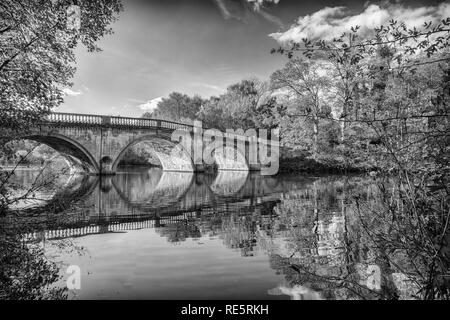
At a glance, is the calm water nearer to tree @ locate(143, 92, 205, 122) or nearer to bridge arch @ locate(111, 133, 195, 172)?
bridge arch @ locate(111, 133, 195, 172)

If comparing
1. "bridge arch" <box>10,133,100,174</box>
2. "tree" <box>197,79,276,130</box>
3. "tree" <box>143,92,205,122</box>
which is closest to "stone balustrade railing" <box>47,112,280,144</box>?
"bridge arch" <box>10,133,100,174</box>

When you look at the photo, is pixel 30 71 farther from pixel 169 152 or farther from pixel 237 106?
pixel 237 106

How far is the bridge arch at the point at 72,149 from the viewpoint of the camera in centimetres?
1997

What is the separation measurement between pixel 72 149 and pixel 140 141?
575cm

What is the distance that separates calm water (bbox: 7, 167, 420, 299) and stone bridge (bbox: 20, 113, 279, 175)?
10.5 metres

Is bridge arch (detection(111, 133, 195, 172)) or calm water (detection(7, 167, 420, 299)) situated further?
bridge arch (detection(111, 133, 195, 172))

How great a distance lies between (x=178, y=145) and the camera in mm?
28422

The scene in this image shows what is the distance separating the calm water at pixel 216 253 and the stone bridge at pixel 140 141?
10.5 metres

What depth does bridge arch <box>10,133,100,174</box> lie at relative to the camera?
20.0 m

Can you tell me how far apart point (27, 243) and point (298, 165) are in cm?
2586

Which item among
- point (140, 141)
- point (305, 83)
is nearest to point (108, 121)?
point (140, 141)

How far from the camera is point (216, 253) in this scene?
4.80 metres
